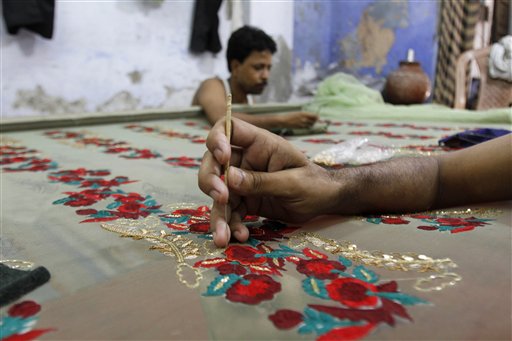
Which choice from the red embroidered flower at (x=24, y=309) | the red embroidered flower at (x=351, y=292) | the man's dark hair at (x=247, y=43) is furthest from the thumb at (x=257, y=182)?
the man's dark hair at (x=247, y=43)

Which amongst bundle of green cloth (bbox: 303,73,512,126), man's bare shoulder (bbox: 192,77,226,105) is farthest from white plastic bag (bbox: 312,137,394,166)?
bundle of green cloth (bbox: 303,73,512,126)

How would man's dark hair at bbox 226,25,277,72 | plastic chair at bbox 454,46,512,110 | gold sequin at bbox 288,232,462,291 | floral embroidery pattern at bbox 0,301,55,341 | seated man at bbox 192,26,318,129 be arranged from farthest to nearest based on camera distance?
plastic chair at bbox 454,46,512,110 < man's dark hair at bbox 226,25,277,72 < seated man at bbox 192,26,318,129 < gold sequin at bbox 288,232,462,291 < floral embroidery pattern at bbox 0,301,55,341

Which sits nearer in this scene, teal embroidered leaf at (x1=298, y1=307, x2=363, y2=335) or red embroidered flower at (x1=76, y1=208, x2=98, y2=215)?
teal embroidered leaf at (x1=298, y1=307, x2=363, y2=335)

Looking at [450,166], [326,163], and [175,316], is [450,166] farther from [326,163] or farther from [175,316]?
[175,316]

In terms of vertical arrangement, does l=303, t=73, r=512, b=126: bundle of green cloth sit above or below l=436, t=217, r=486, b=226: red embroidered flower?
above

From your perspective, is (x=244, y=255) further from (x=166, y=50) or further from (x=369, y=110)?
(x=166, y=50)

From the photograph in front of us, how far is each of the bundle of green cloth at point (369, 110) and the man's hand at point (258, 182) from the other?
2856 mm

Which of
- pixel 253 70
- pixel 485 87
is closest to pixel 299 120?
pixel 253 70

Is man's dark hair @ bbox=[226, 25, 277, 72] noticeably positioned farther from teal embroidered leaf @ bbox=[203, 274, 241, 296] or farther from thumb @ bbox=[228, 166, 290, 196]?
teal embroidered leaf @ bbox=[203, 274, 241, 296]

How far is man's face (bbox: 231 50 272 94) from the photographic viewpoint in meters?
3.63

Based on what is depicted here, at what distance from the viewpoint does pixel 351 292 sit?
632mm

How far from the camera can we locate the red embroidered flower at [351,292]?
0.60m

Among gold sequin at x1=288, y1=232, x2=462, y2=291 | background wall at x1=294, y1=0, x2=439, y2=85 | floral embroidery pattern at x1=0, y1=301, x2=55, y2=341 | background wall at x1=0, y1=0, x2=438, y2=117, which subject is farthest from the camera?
background wall at x1=294, y1=0, x2=439, y2=85

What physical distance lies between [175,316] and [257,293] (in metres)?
0.12
